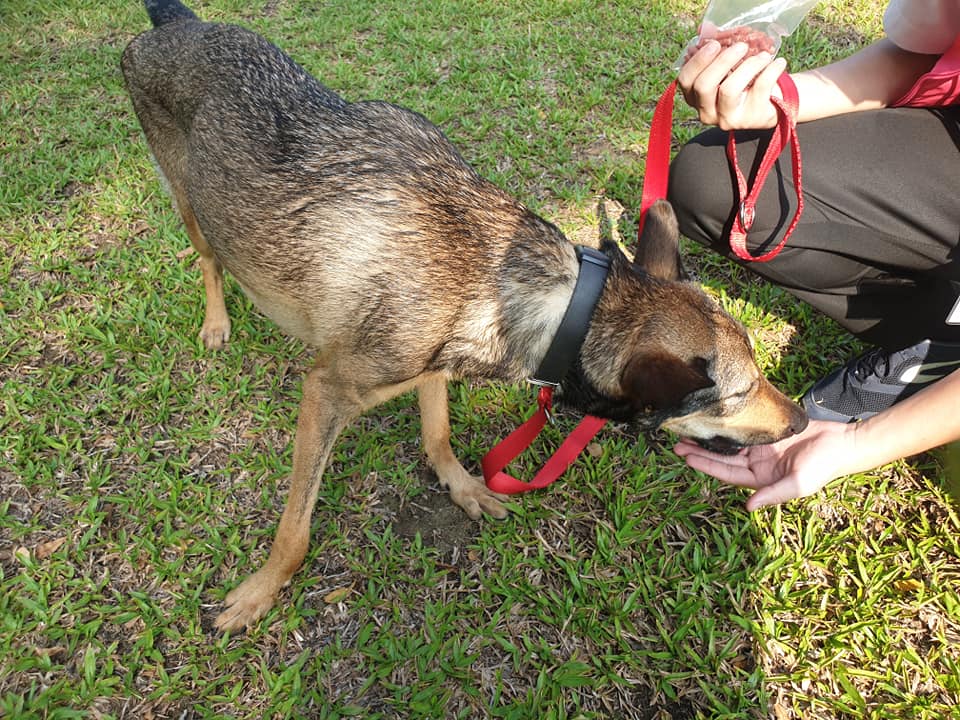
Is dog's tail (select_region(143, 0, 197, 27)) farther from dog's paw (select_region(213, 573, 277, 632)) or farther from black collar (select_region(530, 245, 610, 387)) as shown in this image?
dog's paw (select_region(213, 573, 277, 632))

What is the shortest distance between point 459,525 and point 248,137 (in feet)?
7.27

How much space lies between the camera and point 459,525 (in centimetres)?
308

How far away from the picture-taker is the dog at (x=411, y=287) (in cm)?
239

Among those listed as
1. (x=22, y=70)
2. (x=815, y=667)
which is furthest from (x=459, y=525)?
(x=22, y=70)

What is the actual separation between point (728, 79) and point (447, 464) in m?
2.25

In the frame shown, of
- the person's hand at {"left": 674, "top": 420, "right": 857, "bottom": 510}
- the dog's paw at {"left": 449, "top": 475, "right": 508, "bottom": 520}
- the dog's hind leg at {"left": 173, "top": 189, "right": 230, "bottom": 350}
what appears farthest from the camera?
the dog's hind leg at {"left": 173, "top": 189, "right": 230, "bottom": 350}

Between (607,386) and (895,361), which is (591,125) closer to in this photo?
(895,361)

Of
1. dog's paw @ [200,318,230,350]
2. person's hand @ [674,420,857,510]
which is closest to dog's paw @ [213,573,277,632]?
dog's paw @ [200,318,230,350]

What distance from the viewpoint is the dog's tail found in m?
3.79

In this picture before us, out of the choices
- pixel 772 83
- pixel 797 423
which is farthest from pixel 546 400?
pixel 772 83

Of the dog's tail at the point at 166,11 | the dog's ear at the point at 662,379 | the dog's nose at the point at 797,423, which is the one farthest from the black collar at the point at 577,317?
the dog's tail at the point at 166,11

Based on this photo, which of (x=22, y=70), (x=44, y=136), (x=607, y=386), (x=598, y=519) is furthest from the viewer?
(x=22, y=70)

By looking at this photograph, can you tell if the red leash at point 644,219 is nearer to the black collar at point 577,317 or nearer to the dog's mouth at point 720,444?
the black collar at point 577,317

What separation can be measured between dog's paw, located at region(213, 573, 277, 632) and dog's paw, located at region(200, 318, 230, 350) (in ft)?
5.42
